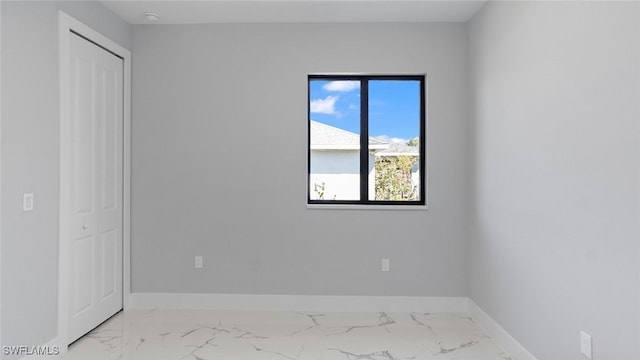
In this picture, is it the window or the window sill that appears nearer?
the window sill

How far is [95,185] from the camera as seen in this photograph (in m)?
3.05

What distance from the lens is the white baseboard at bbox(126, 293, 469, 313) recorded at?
3486 millimetres

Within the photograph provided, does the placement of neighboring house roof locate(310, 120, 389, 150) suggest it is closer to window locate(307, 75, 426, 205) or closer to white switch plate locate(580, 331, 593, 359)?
window locate(307, 75, 426, 205)

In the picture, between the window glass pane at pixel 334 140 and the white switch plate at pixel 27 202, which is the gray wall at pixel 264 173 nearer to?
the window glass pane at pixel 334 140

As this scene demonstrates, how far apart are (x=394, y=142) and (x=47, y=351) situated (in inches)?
118

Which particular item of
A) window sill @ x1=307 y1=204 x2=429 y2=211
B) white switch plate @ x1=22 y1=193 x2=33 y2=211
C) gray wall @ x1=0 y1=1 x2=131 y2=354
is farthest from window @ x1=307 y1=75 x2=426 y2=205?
white switch plate @ x1=22 y1=193 x2=33 y2=211

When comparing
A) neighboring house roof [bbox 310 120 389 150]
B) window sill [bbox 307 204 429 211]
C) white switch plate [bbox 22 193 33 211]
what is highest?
neighboring house roof [bbox 310 120 389 150]

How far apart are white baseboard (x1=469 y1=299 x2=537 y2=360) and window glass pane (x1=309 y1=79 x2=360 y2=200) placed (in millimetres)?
1356

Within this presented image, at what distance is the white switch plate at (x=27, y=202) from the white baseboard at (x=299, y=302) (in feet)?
4.89

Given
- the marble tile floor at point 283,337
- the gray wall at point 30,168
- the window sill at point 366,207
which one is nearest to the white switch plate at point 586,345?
the marble tile floor at point 283,337

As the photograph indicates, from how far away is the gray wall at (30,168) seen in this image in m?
2.20

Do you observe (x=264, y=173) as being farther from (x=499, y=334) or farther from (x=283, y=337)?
(x=499, y=334)

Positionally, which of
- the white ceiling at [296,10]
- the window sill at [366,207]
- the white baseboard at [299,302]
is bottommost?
the white baseboard at [299,302]

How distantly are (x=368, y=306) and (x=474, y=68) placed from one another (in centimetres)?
220
